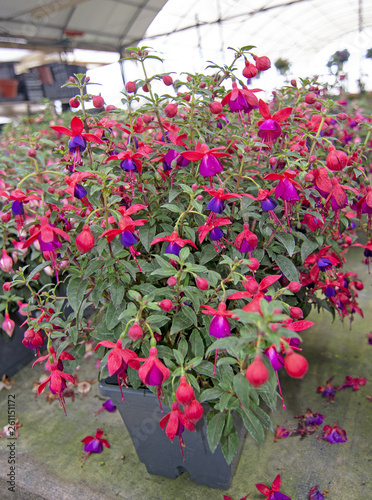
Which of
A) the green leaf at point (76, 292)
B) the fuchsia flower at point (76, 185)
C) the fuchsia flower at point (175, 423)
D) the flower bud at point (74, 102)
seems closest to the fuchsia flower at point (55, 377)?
the green leaf at point (76, 292)

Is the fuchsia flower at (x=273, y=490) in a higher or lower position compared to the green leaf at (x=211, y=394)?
lower

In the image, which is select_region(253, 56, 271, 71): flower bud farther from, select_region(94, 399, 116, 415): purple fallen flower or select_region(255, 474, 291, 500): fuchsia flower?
select_region(94, 399, 116, 415): purple fallen flower

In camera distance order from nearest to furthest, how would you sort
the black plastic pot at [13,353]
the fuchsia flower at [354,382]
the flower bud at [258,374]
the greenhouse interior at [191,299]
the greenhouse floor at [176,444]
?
the flower bud at [258,374] < the greenhouse interior at [191,299] < the greenhouse floor at [176,444] < the fuchsia flower at [354,382] < the black plastic pot at [13,353]

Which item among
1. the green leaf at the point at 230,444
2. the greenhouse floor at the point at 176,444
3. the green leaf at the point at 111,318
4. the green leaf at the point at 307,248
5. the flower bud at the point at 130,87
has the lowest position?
the greenhouse floor at the point at 176,444

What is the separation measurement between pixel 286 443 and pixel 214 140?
0.85 m

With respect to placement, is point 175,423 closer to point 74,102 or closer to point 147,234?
point 147,234

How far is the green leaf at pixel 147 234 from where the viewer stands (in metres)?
0.83

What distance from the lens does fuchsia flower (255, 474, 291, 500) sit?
882 millimetres

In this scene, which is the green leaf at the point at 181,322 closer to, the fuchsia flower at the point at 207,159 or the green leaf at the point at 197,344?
the green leaf at the point at 197,344

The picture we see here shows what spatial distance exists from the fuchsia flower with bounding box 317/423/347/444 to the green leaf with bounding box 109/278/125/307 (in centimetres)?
70

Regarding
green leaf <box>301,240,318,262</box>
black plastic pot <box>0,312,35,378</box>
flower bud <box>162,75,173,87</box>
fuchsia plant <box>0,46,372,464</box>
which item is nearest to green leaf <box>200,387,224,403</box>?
fuchsia plant <box>0,46,372,464</box>

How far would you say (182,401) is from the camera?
0.59 metres

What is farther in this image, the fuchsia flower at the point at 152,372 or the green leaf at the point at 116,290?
the green leaf at the point at 116,290

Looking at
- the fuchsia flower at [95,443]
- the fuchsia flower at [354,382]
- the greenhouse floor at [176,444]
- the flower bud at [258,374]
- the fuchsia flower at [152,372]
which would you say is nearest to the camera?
the flower bud at [258,374]
